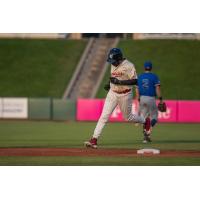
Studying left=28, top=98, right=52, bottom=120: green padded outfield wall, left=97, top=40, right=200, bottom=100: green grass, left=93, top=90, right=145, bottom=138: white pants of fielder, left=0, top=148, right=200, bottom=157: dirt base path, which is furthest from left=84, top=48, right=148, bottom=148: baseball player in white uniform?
left=97, top=40, right=200, bottom=100: green grass

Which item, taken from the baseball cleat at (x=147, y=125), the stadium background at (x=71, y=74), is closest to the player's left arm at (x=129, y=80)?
the baseball cleat at (x=147, y=125)

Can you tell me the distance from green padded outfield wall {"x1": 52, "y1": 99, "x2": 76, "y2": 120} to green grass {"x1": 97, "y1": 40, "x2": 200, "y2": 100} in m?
2.86

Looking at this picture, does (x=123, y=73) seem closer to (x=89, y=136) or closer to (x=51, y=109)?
(x=89, y=136)

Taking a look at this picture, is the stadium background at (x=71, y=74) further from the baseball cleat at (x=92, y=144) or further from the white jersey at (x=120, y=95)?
the white jersey at (x=120, y=95)

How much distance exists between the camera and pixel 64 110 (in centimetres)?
2745

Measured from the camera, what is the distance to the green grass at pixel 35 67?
101 ft

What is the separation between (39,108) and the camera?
2762 cm

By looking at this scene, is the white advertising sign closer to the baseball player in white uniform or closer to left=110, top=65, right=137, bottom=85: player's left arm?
the baseball player in white uniform

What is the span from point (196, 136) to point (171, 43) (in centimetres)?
1034

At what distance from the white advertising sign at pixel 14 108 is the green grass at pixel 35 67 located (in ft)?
8.14

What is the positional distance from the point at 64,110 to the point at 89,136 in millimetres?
7868

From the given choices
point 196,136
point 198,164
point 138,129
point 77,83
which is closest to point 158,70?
point 77,83

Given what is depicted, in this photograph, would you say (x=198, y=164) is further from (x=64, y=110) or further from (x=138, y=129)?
(x=64, y=110)

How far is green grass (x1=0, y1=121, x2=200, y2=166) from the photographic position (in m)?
13.6
